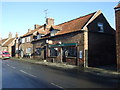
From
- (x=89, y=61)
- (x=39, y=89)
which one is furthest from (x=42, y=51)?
(x=39, y=89)

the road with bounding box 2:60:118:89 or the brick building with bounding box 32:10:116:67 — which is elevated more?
the brick building with bounding box 32:10:116:67

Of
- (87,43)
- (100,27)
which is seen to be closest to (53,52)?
(87,43)

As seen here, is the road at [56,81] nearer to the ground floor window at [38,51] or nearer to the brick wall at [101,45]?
the brick wall at [101,45]

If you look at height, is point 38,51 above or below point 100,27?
below

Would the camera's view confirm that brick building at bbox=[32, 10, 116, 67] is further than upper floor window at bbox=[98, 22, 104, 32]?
No

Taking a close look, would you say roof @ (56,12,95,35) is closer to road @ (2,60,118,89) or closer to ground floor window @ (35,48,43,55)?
ground floor window @ (35,48,43,55)

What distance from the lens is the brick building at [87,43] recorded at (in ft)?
64.4

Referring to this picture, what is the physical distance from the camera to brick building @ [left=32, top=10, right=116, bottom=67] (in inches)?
773

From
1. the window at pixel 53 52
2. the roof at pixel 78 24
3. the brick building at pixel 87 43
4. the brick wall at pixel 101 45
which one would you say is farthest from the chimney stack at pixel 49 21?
the brick wall at pixel 101 45

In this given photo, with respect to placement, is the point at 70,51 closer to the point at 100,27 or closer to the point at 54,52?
the point at 54,52

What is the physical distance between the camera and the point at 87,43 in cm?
1975

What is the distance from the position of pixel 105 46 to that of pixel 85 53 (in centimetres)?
524

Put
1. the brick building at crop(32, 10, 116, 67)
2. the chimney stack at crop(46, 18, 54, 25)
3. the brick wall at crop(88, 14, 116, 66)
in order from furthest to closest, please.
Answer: the chimney stack at crop(46, 18, 54, 25) < the brick wall at crop(88, 14, 116, 66) < the brick building at crop(32, 10, 116, 67)

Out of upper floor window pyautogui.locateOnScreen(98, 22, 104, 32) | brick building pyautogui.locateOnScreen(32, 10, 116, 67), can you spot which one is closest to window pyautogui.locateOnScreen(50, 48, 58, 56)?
brick building pyautogui.locateOnScreen(32, 10, 116, 67)
